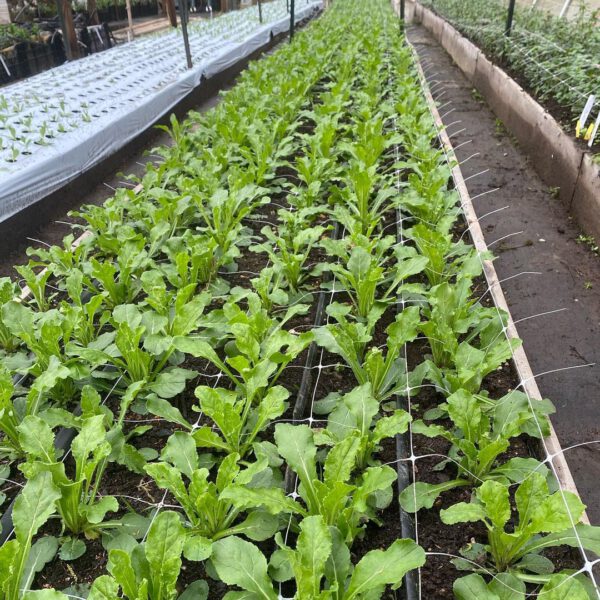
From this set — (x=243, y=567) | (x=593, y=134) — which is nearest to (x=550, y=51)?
(x=593, y=134)

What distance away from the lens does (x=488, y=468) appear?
5.73ft

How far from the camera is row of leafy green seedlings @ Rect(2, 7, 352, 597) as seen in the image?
5.17ft

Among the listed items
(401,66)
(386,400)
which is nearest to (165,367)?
(386,400)

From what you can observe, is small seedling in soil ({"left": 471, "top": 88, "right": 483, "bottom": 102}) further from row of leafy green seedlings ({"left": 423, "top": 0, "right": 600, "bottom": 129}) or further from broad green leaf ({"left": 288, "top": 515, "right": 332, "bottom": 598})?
broad green leaf ({"left": 288, "top": 515, "right": 332, "bottom": 598})

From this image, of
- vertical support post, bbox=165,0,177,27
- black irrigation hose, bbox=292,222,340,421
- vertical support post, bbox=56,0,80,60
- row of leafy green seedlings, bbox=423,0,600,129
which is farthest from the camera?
vertical support post, bbox=165,0,177,27

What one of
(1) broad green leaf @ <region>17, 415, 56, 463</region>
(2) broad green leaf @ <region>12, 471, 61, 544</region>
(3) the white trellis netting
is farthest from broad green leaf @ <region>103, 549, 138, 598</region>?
(3) the white trellis netting

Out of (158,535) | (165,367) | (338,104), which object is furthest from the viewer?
(338,104)

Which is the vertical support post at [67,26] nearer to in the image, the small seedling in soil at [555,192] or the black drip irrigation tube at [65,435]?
the small seedling in soil at [555,192]

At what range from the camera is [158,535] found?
1380mm

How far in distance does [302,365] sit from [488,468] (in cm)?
88

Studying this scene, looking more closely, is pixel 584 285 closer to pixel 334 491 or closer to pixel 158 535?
pixel 334 491

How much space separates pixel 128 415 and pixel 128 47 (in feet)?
27.3

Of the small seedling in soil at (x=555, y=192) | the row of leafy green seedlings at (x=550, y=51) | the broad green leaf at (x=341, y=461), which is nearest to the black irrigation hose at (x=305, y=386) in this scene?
the broad green leaf at (x=341, y=461)

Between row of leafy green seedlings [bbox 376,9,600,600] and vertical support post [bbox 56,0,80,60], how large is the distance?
271 inches
